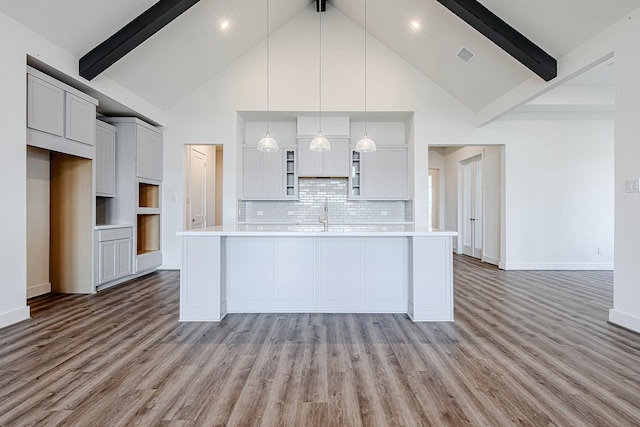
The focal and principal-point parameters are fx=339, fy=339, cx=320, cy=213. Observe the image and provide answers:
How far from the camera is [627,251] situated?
3133mm

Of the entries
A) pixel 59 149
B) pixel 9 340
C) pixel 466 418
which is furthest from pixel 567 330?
pixel 59 149

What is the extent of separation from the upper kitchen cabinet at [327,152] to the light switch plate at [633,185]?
4098 millimetres

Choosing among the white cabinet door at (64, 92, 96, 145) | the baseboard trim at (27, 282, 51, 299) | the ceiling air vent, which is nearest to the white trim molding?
the ceiling air vent

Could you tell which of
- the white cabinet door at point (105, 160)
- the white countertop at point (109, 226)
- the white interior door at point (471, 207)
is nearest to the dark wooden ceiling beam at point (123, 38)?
the white cabinet door at point (105, 160)

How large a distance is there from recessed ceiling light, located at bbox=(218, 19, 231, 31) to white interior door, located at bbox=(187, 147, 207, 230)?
2.55 meters

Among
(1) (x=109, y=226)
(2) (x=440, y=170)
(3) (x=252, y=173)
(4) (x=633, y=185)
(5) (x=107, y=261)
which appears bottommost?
(5) (x=107, y=261)

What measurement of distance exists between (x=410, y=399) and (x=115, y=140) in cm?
542

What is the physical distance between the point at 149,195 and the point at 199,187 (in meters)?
1.42

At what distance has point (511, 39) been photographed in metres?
4.06

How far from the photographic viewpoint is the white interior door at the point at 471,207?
7.73m

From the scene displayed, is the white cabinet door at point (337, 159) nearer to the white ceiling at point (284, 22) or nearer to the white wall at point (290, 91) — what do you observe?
the white wall at point (290, 91)

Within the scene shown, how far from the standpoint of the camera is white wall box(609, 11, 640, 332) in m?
3.05

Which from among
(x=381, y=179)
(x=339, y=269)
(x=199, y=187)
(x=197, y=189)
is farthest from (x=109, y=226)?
(x=381, y=179)

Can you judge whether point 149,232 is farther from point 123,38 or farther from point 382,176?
point 382,176
